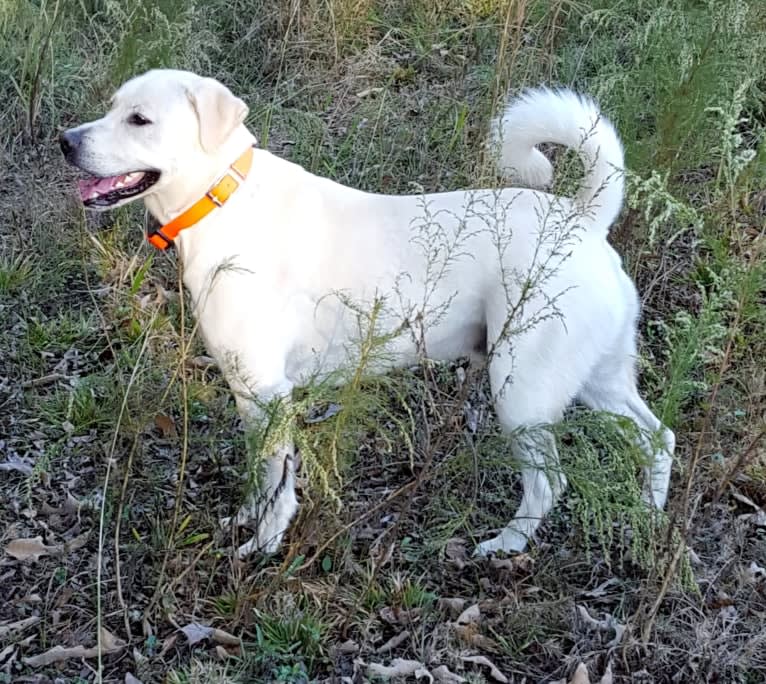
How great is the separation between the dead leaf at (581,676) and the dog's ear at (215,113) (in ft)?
5.66

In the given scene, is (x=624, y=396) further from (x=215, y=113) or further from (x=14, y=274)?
(x=14, y=274)

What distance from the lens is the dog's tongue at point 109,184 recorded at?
2.88 m

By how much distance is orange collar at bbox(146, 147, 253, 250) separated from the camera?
2875mm

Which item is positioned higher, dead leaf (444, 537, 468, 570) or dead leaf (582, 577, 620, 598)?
dead leaf (582, 577, 620, 598)

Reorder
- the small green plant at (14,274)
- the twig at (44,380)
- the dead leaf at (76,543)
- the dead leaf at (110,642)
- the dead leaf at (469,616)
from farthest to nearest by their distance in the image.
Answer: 1. the small green plant at (14,274)
2. the twig at (44,380)
3. the dead leaf at (76,543)
4. the dead leaf at (469,616)
5. the dead leaf at (110,642)

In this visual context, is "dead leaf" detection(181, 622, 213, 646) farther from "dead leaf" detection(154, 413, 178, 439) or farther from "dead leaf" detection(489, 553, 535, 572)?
"dead leaf" detection(154, 413, 178, 439)

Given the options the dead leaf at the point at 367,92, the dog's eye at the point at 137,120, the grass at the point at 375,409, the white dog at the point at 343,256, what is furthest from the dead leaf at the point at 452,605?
the dead leaf at the point at 367,92

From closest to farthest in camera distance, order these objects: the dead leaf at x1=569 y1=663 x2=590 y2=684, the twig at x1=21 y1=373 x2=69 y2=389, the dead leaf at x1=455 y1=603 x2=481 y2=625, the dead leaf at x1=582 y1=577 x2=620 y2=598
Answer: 1. the dead leaf at x1=569 y1=663 x2=590 y2=684
2. the dead leaf at x1=455 y1=603 x2=481 y2=625
3. the dead leaf at x1=582 y1=577 x2=620 y2=598
4. the twig at x1=21 y1=373 x2=69 y2=389

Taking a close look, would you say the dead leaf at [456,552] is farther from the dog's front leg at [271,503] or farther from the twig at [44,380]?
the twig at [44,380]

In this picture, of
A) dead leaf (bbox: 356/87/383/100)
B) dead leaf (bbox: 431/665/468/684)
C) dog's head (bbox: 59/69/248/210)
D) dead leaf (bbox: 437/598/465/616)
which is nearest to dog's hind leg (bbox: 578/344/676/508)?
dead leaf (bbox: 437/598/465/616)

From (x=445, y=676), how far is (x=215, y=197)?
57.5 inches

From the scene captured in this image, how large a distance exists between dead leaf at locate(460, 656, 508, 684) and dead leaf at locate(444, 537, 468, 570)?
41 cm

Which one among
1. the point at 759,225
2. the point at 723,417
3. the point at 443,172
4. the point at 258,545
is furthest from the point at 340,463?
the point at 759,225

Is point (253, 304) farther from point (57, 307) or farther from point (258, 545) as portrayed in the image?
point (57, 307)
